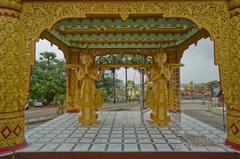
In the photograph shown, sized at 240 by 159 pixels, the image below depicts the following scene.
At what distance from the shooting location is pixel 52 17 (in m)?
4.88

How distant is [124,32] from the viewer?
7859 mm

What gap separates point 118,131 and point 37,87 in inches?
810

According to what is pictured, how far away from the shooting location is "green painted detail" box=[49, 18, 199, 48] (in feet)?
22.1

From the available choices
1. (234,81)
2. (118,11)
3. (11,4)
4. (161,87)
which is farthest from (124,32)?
(234,81)

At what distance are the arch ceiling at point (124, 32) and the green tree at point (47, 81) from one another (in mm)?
15760

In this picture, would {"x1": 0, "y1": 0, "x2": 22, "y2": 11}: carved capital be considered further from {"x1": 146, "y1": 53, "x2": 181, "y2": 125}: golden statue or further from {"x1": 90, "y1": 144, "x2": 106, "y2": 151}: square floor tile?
→ {"x1": 146, "y1": 53, "x2": 181, "y2": 125}: golden statue

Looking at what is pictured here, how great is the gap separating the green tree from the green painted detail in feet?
51.7

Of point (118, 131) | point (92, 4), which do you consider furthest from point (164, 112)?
point (92, 4)

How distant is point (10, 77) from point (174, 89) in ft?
23.3

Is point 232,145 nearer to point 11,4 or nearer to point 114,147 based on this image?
point 114,147

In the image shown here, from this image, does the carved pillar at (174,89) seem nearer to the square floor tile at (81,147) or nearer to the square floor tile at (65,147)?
the square floor tile at (81,147)

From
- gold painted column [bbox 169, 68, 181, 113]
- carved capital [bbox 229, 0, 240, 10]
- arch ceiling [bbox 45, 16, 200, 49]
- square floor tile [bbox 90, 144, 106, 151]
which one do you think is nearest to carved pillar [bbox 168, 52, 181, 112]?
gold painted column [bbox 169, 68, 181, 113]

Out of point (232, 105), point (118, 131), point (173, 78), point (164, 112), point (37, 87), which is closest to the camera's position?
point (232, 105)
